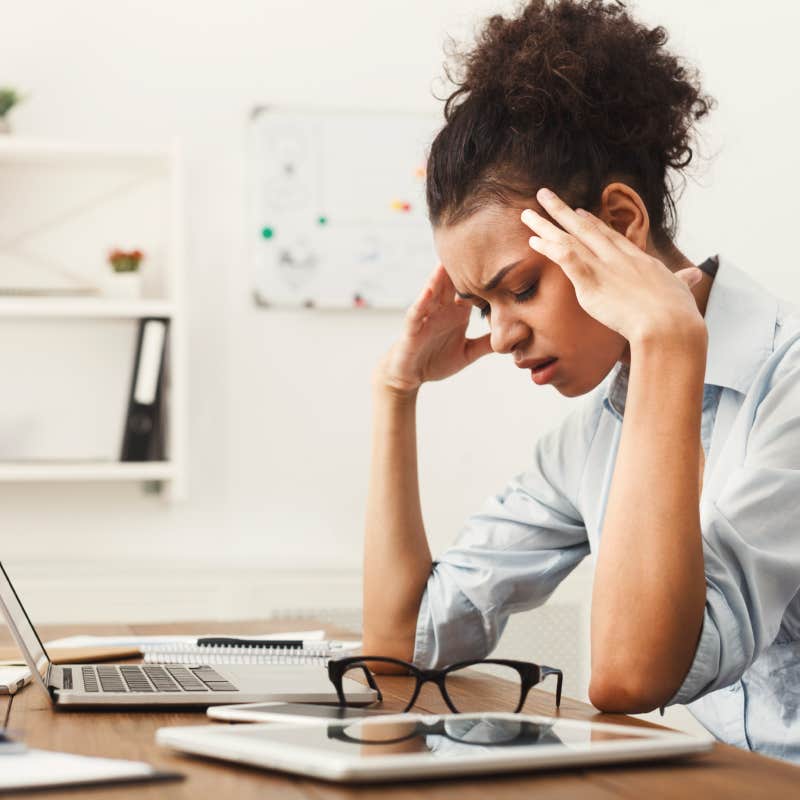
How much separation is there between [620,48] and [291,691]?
2.41ft

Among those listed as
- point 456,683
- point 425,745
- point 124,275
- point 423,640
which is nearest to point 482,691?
point 456,683

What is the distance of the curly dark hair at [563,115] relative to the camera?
1163mm

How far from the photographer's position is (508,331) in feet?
3.89

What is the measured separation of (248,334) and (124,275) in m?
0.32

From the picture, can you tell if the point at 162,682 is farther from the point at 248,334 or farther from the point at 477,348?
the point at 248,334

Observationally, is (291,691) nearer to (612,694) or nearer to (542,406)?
(612,694)

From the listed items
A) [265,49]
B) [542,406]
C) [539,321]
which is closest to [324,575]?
[542,406]

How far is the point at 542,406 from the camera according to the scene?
276 cm

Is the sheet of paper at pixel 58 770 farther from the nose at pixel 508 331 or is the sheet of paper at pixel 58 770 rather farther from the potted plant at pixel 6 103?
the potted plant at pixel 6 103

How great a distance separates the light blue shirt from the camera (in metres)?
0.99

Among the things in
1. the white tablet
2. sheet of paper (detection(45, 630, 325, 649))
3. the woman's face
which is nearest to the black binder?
sheet of paper (detection(45, 630, 325, 649))

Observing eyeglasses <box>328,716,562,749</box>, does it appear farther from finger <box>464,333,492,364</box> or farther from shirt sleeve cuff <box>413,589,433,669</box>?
finger <box>464,333,492,364</box>

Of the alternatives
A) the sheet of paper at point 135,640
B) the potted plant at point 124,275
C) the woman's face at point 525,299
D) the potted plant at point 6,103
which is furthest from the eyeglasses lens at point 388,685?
the potted plant at point 6,103

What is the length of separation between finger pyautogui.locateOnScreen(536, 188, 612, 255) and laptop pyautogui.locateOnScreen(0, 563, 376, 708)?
0.45 m
